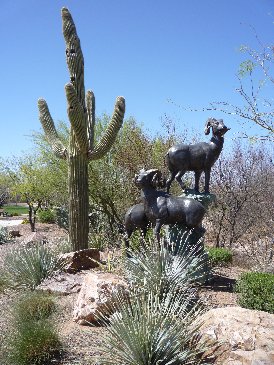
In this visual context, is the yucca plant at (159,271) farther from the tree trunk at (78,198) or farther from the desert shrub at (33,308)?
the tree trunk at (78,198)

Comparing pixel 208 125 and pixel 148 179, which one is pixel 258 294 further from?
pixel 208 125

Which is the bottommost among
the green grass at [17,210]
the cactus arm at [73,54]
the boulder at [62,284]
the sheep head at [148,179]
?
the green grass at [17,210]

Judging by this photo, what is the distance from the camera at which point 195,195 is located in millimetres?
7973

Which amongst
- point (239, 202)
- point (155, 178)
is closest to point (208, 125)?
point (155, 178)

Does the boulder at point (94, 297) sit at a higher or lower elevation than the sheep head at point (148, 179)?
lower

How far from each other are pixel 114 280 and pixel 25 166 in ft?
76.2

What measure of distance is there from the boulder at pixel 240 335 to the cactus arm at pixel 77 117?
595cm

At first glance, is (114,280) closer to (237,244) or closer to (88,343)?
(88,343)

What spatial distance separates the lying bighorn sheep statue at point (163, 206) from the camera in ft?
23.8

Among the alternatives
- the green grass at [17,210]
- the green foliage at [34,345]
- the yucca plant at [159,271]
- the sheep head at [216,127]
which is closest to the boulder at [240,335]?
the yucca plant at [159,271]

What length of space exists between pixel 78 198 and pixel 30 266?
94.1 inches

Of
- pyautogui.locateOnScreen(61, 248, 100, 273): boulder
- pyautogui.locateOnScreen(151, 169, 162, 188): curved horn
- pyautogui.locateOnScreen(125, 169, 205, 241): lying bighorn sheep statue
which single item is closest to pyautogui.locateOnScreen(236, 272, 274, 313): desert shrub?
pyautogui.locateOnScreen(125, 169, 205, 241): lying bighorn sheep statue

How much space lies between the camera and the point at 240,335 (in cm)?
426

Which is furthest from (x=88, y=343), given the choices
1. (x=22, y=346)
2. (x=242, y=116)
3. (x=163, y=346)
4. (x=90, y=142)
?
(x=90, y=142)
